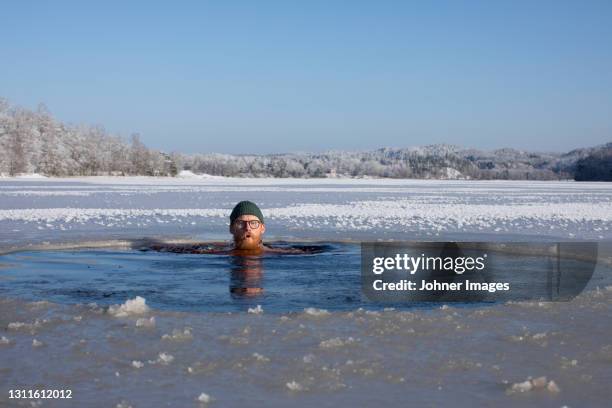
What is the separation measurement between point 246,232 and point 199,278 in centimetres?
253

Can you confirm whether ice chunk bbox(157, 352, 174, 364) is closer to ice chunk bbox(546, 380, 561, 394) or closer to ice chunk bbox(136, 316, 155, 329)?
ice chunk bbox(136, 316, 155, 329)

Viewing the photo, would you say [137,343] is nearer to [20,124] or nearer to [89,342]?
[89,342]

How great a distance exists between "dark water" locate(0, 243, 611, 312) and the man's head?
0.54m

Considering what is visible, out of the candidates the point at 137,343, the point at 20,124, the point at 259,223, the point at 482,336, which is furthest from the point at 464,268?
the point at 20,124

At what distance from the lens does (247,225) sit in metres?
10.9

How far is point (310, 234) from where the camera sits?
46.6 ft

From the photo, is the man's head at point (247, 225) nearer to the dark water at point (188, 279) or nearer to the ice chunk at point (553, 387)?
the dark water at point (188, 279)

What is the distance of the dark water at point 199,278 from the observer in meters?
6.84

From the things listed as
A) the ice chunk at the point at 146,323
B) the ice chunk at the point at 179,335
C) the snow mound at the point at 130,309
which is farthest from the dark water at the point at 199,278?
the ice chunk at the point at 179,335

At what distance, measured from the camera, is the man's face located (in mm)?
10961

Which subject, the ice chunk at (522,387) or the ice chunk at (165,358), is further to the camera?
the ice chunk at (165,358)

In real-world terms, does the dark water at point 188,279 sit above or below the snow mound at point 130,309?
below

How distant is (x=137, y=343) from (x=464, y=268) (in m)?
5.63

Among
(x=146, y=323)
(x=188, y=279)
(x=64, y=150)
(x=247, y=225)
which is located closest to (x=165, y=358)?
(x=146, y=323)
